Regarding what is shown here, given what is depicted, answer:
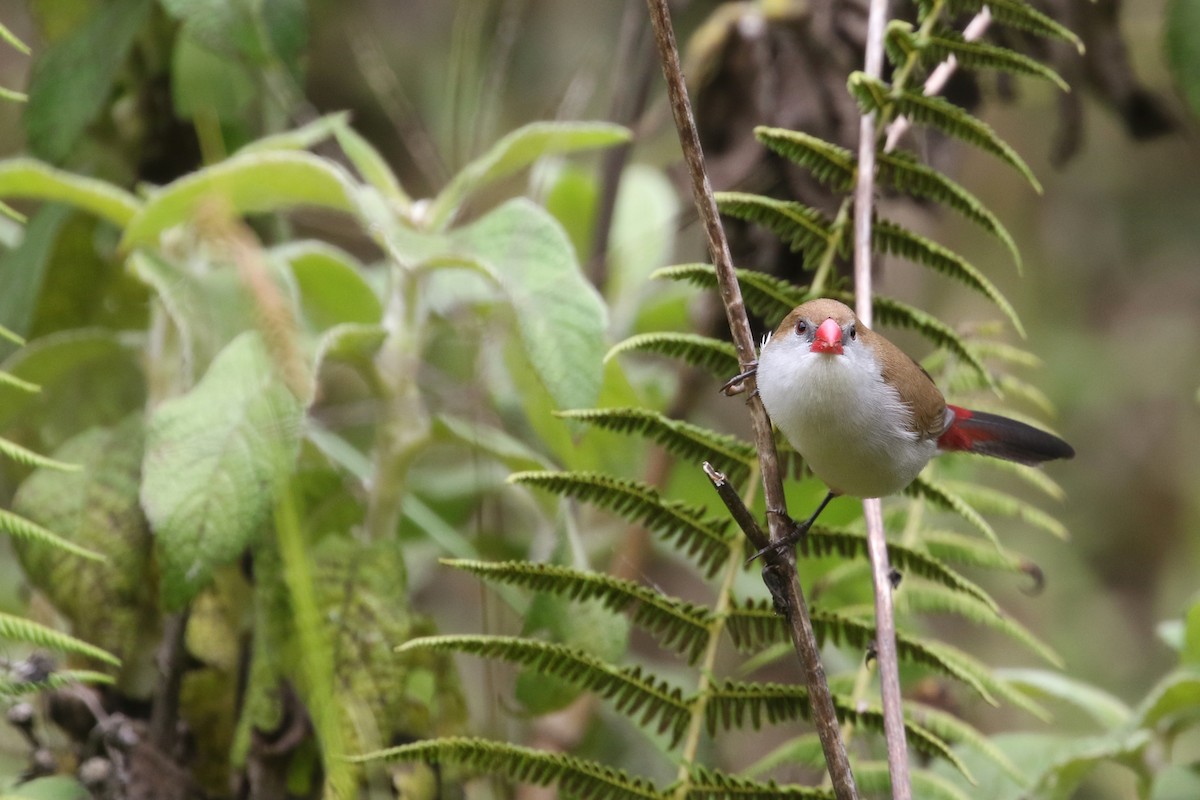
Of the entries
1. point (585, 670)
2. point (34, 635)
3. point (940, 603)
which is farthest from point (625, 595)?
point (940, 603)

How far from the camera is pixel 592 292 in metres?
1.31

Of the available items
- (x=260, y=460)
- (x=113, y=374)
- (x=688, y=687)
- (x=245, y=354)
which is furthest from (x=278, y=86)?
(x=688, y=687)

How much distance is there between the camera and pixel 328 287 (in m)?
1.67

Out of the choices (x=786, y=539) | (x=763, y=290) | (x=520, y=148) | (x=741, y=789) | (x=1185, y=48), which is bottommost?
(x=741, y=789)

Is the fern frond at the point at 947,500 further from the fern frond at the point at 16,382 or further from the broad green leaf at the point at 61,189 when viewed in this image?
the broad green leaf at the point at 61,189

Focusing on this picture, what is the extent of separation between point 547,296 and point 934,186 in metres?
0.45

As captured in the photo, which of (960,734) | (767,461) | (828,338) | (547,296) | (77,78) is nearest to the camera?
(767,461)

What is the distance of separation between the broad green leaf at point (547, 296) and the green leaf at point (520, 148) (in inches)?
3.6

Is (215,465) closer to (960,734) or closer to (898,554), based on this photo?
(898,554)

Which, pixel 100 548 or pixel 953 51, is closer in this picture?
pixel 953 51

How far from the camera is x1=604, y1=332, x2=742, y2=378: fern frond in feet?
3.88

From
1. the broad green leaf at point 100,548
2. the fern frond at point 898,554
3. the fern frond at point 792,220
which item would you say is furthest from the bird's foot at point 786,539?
the broad green leaf at point 100,548

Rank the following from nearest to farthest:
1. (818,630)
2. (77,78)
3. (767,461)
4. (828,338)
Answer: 1. (767,461)
2. (828,338)
3. (818,630)
4. (77,78)

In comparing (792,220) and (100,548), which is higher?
(792,220)
